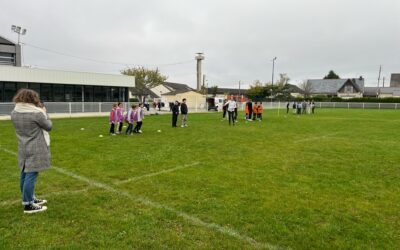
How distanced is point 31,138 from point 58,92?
2704 cm

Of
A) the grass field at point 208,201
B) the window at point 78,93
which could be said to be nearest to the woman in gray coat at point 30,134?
the grass field at point 208,201

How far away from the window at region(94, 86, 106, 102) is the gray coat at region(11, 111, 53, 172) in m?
28.8

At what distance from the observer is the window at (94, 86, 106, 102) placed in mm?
32062

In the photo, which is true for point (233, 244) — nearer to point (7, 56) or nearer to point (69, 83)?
point (69, 83)

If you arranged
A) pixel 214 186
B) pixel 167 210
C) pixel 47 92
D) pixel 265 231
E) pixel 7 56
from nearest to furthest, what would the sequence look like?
pixel 265 231 < pixel 167 210 < pixel 214 186 < pixel 47 92 < pixel 7 56

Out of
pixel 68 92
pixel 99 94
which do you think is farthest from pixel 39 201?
pixel 99 94

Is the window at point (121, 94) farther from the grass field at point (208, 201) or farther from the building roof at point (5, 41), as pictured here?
the grass field at point (208, 201)

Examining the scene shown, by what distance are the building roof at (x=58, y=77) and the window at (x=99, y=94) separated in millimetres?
650

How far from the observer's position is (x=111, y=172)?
721 centimetres

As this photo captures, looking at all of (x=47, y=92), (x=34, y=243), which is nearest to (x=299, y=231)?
(x=34, y=243)

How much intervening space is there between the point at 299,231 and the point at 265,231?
447mm

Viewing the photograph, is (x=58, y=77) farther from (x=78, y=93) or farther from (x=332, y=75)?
(x=332, y=75)

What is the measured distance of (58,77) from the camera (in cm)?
2838

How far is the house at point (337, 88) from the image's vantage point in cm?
8169
